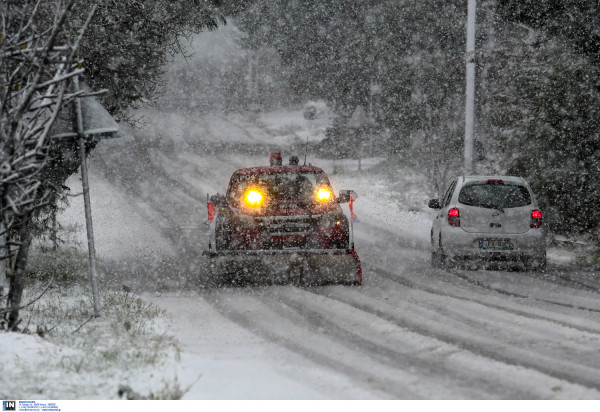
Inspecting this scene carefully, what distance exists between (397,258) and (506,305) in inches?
200

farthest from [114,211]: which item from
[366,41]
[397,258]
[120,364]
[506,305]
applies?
[120,364]

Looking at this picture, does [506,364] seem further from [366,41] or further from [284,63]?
[284,63]

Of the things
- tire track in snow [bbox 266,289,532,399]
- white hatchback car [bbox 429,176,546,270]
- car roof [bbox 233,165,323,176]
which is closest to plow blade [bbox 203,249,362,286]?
tire track in snow [bbox 266,289,532,399]

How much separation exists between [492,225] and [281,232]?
12.6 feet

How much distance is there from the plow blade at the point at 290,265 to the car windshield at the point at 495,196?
3.13 meters

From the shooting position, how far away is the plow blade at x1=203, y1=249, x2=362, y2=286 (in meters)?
11.5

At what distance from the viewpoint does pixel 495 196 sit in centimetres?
1377

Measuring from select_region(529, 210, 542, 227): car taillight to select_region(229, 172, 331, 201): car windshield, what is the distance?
359cm

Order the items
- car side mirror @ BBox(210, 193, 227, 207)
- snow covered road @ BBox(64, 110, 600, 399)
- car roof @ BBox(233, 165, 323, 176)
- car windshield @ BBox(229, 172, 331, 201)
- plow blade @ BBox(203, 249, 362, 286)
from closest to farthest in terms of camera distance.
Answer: snow covered road @ BBox(64, 110, 600, 399), plow blade @ BBox(203, 249, 362, 286), car side mirror @ BBox(210, 193, 227, 207), car windshield @ BBox(229, 172, 331, 201), car roof @ BBox(233, 165, 323, 176)

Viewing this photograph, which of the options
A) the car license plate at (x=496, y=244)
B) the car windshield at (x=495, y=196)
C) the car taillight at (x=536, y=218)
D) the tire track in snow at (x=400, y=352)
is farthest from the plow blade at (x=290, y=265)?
the car taillight at (x=536, y=218)

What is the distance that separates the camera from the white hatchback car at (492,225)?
1325 centimetres

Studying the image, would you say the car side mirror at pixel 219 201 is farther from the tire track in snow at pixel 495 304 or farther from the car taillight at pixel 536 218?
the car taillight at pixel 536 218

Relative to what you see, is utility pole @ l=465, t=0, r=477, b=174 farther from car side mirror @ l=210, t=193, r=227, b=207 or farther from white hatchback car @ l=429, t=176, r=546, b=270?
car side mirror @ l=210, t=193, r=227, b=207

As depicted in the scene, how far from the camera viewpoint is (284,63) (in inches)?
1428
